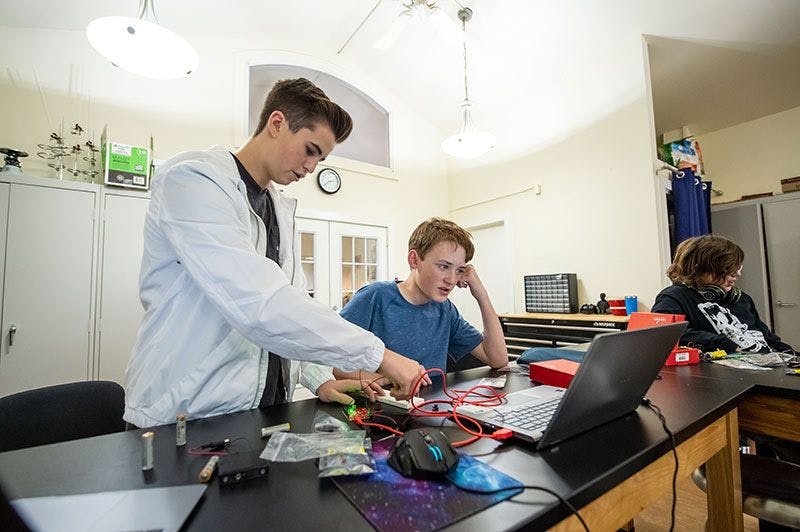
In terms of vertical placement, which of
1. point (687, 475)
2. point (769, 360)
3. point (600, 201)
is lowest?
point (687, 475)

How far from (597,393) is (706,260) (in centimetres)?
170

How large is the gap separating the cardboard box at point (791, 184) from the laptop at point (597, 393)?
13.1ft

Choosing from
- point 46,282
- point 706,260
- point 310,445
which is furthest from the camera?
point 46,282

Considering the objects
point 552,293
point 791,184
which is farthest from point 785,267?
point 552,293

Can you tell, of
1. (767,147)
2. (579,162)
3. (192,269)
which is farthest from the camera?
Answer: (767,147)

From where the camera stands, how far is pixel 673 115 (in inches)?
159

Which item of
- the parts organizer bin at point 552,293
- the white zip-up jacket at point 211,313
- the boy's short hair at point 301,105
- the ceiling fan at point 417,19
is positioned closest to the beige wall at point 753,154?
the parts organizer bin at point 552,293

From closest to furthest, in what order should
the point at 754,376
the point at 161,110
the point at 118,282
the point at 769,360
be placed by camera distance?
the point at 754,376 < the point at 769,360 < the point at 118,282 < the point at 161,110

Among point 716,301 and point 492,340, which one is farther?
point 716,301

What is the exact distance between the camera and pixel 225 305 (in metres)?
0.74

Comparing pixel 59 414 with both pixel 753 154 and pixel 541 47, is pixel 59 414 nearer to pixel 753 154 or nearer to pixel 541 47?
pixel 541 47

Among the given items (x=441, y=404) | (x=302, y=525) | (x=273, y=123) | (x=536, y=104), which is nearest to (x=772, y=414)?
(x=441, y=404)

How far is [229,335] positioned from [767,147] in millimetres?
5374

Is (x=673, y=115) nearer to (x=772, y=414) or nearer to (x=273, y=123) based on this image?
(x=772, y=414)
